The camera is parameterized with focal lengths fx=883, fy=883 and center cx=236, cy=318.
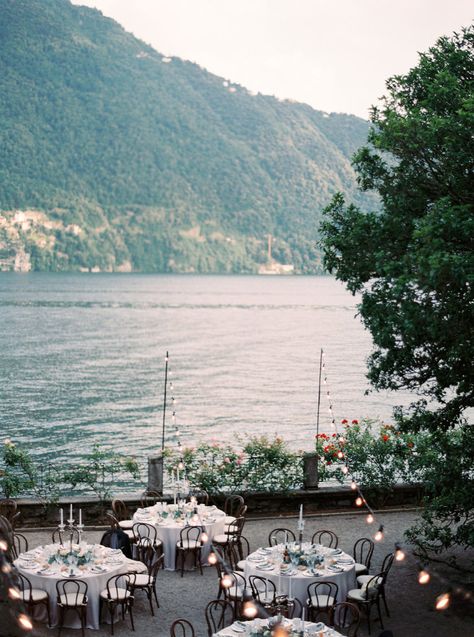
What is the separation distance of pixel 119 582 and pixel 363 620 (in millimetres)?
3852

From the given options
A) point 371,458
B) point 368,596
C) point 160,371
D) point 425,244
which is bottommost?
point 160,371

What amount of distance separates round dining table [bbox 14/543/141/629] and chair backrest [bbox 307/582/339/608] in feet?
9.76

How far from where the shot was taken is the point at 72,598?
511 inches

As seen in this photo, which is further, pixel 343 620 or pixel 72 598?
pixel 343 620

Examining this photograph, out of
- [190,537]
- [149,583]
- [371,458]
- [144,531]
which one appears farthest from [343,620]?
[371,458]

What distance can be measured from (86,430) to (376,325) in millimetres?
39272

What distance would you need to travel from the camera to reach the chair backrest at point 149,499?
711 inches

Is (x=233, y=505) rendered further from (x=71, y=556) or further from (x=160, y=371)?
(x=160, y=371)

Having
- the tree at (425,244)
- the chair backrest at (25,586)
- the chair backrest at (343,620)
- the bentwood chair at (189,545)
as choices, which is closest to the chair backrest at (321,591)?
the chair backrest at (343,620)

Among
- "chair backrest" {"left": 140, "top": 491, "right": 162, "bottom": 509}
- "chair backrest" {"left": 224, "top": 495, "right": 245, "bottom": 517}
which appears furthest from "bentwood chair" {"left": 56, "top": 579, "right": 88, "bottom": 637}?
"chair backrest" {"left": 224, "top": 495, "right": 245, "bottom": 517}

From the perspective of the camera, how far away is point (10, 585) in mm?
3355

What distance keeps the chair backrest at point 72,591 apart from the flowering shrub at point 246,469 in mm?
5846

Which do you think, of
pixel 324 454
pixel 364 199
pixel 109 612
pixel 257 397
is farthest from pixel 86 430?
pixel 364 199

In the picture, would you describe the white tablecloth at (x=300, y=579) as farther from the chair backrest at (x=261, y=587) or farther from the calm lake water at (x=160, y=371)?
the calm lake water at (x=160, y=371)
